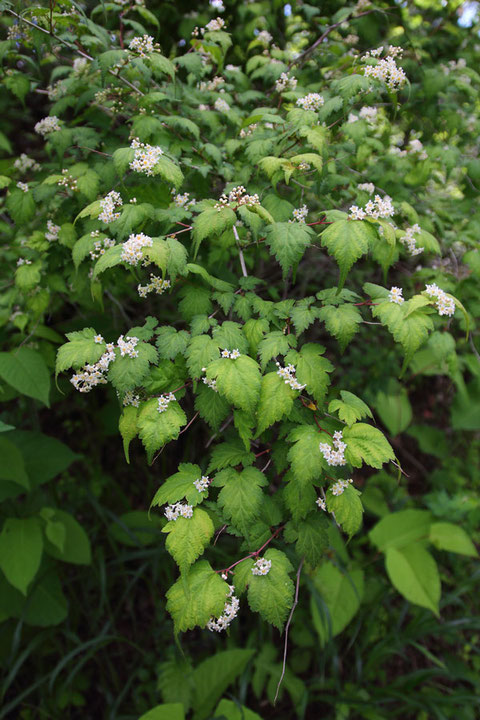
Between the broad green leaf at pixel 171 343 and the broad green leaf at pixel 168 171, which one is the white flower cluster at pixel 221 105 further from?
the broad green leaf at pixel 171 343

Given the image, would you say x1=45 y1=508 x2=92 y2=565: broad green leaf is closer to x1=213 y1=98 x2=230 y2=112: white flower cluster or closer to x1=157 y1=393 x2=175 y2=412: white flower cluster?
x1=157 y1=393 x2=175 y2=412: white flower cluster

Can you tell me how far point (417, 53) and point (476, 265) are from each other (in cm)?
109

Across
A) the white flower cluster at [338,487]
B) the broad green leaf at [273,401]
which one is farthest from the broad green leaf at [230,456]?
the white flower cluster at [338,487]

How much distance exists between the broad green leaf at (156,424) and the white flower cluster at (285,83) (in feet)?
4.54

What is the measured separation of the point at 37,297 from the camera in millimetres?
1731

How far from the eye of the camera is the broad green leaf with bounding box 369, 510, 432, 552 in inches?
106

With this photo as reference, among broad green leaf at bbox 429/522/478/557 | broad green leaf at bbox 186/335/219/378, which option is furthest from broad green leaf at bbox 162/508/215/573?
broad green leaf at bbox 429/522/478/557

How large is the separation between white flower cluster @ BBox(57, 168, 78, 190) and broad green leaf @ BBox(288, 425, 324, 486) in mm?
1144

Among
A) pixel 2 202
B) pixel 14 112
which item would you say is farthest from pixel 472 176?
pixel 14 112

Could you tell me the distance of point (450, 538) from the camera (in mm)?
2646

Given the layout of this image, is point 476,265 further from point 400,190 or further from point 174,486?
point 174,486

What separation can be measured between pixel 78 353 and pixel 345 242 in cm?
74

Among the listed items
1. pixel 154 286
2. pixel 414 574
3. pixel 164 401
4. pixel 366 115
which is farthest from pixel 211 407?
pixel 414 574

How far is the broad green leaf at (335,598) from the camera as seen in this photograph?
7.65 feet
